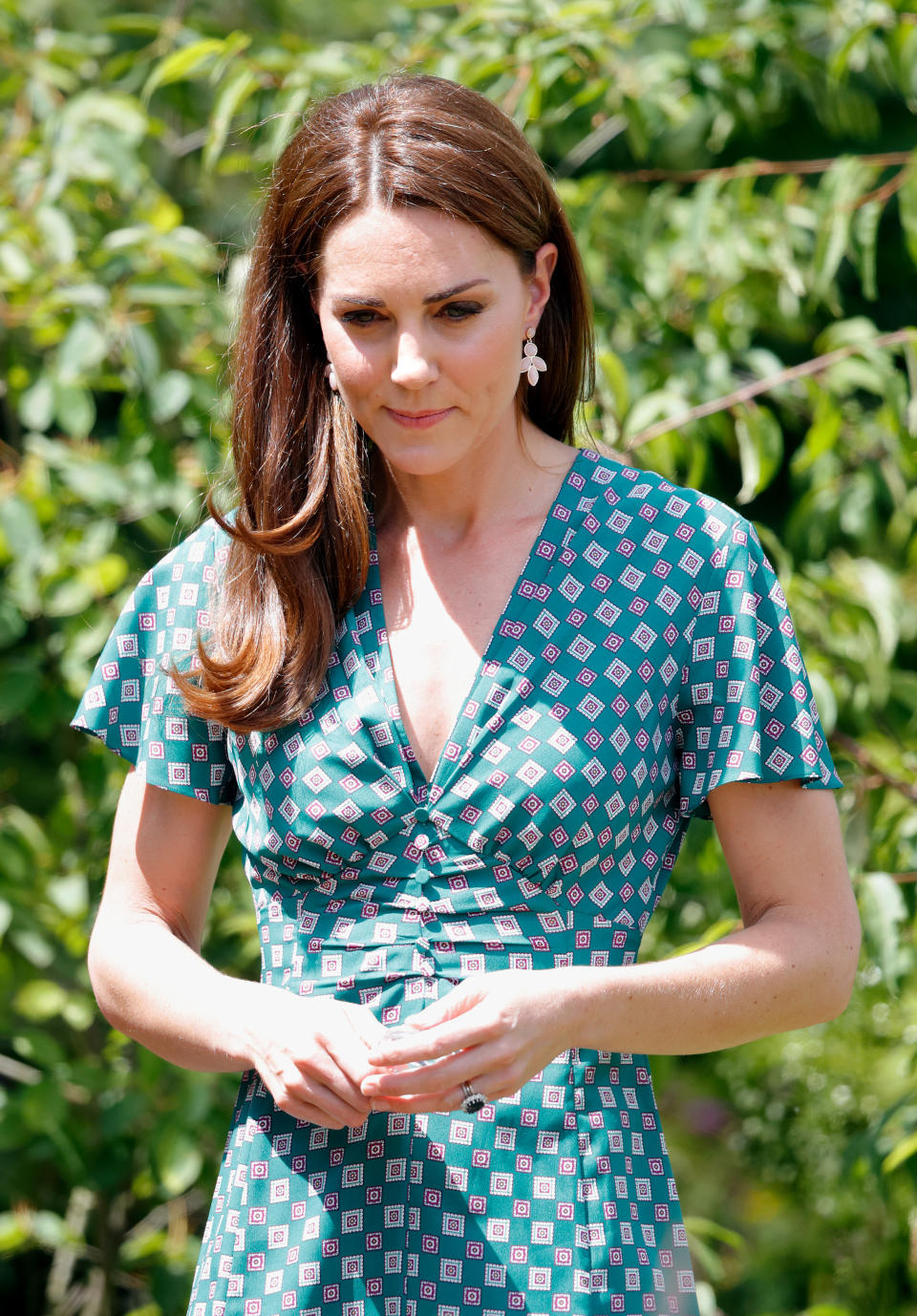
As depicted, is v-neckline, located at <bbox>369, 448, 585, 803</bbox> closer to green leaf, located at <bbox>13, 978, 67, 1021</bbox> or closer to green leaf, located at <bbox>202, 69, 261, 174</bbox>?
green leaf, located at <bbox>202, 69, 261, 174</bbox>

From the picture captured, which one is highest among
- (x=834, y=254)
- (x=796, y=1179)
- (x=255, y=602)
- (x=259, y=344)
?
(x=834, y=254)

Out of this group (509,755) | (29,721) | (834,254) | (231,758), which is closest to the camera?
(509,755)

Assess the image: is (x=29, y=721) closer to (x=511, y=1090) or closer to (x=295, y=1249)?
(x=295, y=1249)

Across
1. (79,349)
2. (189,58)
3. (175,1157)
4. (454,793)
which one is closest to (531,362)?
(454,793)

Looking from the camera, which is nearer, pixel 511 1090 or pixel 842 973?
pixel 511 1090

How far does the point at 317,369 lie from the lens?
5.11ft

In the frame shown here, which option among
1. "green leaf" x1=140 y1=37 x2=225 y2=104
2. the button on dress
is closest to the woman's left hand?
the button on dress

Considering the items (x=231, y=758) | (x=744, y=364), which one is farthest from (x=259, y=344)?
(x=744, y=364)

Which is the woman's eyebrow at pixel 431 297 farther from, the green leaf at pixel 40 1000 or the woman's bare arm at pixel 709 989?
the green leaf at pixel 40 1000

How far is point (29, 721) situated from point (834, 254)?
1467 mm

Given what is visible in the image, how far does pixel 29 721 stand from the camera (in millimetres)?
2553

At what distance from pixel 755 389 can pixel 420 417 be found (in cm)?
99

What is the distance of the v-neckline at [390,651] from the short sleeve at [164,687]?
16 centimetres

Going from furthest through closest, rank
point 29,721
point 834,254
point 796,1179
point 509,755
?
point 796,1179 → point 29,721 → point 834,254 → point 509,755
